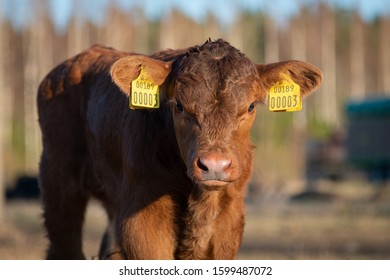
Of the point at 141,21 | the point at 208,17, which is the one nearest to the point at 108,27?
the point at 141,21

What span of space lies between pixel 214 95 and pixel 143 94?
606mm

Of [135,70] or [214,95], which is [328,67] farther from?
[214,95]

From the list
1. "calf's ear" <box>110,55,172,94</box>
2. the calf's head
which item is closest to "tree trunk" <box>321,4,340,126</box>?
the calf's head

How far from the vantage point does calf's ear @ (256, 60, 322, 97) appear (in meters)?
6.66

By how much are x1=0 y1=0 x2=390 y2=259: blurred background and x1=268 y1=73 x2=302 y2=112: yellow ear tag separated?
525 centimetres

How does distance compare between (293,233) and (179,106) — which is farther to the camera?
(293,233)

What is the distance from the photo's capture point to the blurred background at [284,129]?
1603 cm

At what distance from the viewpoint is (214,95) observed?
20.1ft

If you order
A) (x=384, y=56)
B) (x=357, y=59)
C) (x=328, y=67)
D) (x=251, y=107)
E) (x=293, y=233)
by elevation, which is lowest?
(x=293, y=233)

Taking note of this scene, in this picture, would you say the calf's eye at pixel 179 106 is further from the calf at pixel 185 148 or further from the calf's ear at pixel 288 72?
the calf's ear at pixel 288 72

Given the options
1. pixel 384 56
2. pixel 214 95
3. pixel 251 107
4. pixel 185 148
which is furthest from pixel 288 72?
pixel 384 56

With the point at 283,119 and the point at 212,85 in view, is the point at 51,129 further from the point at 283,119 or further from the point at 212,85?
the point at 283,119

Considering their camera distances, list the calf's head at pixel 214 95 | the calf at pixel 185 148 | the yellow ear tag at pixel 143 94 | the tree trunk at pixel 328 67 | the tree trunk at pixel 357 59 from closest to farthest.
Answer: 1. the calf's head at pixel 214 95
2. the calf at pixel 185 148
3. the yellow ear tag at pixel 143 94
4. the tree trunk at pixel 328 67
5. the tree trunk at pixel 357 59

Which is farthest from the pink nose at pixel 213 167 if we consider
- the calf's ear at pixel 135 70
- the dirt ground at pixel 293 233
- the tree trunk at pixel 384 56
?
the tree trunk at pixel 384 56
